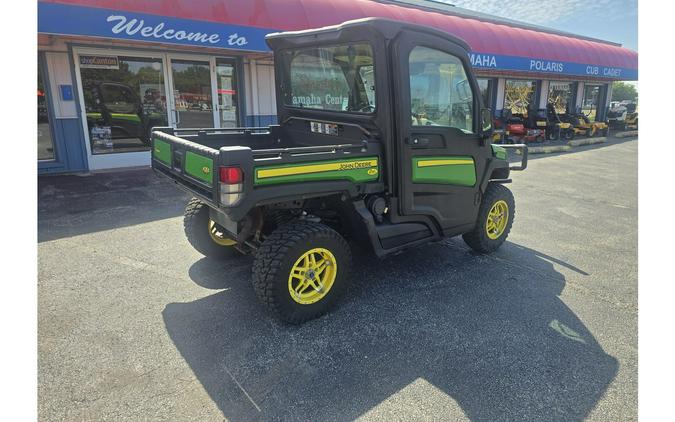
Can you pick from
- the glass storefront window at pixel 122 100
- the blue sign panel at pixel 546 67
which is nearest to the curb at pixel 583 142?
the blue sign panel at pixel 546 67

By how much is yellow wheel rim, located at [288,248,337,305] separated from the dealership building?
6279 millimetres

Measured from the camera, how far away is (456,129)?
4.00m

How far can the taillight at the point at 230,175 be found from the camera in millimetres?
2729

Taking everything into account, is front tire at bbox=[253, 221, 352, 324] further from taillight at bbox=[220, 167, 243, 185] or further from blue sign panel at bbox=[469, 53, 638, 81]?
blue sign panel at bbox=[469, 53, 638, 81]

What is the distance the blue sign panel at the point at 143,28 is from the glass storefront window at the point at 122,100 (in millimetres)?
1868

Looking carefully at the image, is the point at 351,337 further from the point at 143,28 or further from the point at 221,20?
the point at 221,20

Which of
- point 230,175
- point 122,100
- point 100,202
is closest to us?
point 230,175

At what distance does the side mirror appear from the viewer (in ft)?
13.5

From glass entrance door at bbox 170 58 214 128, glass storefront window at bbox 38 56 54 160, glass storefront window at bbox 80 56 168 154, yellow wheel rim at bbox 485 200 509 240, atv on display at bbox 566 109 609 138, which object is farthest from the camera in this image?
atv on display at bbox 566 109 609 138

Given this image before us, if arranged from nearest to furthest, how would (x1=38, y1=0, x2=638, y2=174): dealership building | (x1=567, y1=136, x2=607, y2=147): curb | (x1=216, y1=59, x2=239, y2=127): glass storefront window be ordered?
(x1=38, y1=0, x2=638, y2=174): dealership building
(x1=216, y1=59, x2=239, y2=127): glass storefront window
(x1=567, y1=136, x2=607, y2=147): curb

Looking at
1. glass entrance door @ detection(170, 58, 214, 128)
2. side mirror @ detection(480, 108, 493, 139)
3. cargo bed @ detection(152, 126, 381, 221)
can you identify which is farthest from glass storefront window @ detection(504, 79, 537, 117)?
cargo bed @ detection(152, 126, 381, 221)

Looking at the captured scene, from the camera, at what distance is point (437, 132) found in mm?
3830

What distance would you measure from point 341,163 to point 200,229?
1.79 metres

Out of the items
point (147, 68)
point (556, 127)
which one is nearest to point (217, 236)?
point (147, 68)
